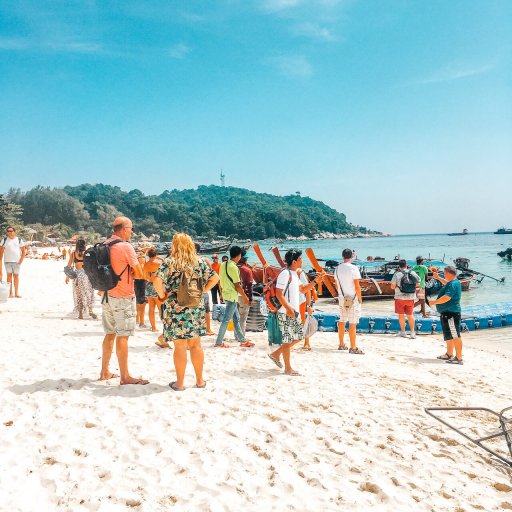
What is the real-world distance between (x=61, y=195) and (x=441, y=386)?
134 meters

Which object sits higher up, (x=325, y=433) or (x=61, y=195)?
(x=61, y=195)

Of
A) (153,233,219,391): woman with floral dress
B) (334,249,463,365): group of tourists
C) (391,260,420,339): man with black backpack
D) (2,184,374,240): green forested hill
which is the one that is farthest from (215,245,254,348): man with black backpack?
(2,184,374,240): green forested hill

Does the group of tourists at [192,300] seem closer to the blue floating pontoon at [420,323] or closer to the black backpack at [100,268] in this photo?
the black backpack at [100,268]

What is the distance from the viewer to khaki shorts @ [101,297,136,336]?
473 cm

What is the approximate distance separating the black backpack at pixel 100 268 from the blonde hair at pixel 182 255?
2.24 feet

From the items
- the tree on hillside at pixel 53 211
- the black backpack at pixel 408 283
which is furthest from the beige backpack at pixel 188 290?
the tree on hillside at pixel 53 211

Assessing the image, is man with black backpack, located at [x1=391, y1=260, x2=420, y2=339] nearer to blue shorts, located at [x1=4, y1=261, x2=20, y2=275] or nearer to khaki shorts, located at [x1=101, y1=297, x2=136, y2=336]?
khaki shorts, located at [x1=101, y1=297, x2=136, y2=336]

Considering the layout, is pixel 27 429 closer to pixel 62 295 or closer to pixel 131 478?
pixel 131 478

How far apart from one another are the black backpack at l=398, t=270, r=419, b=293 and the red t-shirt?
6882 mm

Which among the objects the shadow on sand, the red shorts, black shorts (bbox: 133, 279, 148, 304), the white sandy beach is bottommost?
the white sandy beach

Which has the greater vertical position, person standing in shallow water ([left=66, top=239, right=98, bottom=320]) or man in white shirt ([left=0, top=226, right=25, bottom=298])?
man in white shirt ([left=0, top=226, right=25, bottom=298])

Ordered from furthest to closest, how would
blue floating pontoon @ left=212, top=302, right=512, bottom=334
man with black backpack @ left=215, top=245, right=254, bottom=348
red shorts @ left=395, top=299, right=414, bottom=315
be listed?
blue floating pontoon @ left=212, top=302, right=512, bottom=334 → red shorts @ left=395, top=299, right=414, bottom=315 → man with black backpack @ left=215, top=245, right=254, bottom=348

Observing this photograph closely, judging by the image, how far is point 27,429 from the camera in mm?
3834

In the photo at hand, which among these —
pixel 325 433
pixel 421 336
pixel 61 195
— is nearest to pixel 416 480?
pixel 325 433
